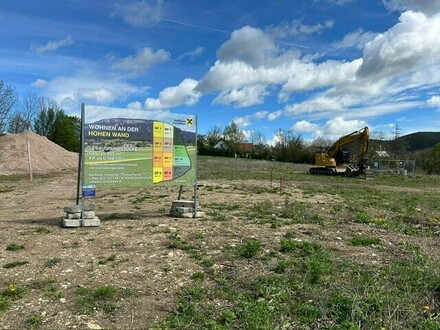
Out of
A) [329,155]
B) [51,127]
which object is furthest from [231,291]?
[51,127]

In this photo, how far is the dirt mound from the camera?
28.7 meters

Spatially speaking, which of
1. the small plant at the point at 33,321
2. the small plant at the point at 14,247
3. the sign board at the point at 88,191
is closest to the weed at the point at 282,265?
Answer: the small plant at the point at 33,321

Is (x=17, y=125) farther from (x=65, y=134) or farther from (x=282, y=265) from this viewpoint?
(x=282, y=265)

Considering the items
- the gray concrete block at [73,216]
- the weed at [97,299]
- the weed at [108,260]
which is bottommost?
the weed at [97,299]

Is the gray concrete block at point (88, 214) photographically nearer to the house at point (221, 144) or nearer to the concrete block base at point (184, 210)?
the concrete block base at point (184, 210)

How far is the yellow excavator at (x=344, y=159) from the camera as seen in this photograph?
87.5ft

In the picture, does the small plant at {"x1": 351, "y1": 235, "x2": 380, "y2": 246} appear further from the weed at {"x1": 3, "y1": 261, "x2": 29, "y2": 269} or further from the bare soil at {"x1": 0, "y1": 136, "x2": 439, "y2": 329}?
the weed at {"x1": 3, "y1": 261, "x2": 29, "y2": 269}

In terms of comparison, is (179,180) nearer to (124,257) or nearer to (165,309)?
(124,257)

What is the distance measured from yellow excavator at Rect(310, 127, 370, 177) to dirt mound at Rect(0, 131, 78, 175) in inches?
861

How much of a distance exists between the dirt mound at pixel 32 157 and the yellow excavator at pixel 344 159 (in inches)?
861

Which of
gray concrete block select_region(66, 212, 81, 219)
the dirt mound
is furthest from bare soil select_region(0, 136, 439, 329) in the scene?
the dirt mound

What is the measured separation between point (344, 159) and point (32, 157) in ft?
84.6

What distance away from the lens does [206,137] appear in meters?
88.8

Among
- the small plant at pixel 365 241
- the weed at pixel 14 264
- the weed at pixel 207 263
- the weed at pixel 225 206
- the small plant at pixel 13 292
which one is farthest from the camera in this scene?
the weed at pixel 225 206
